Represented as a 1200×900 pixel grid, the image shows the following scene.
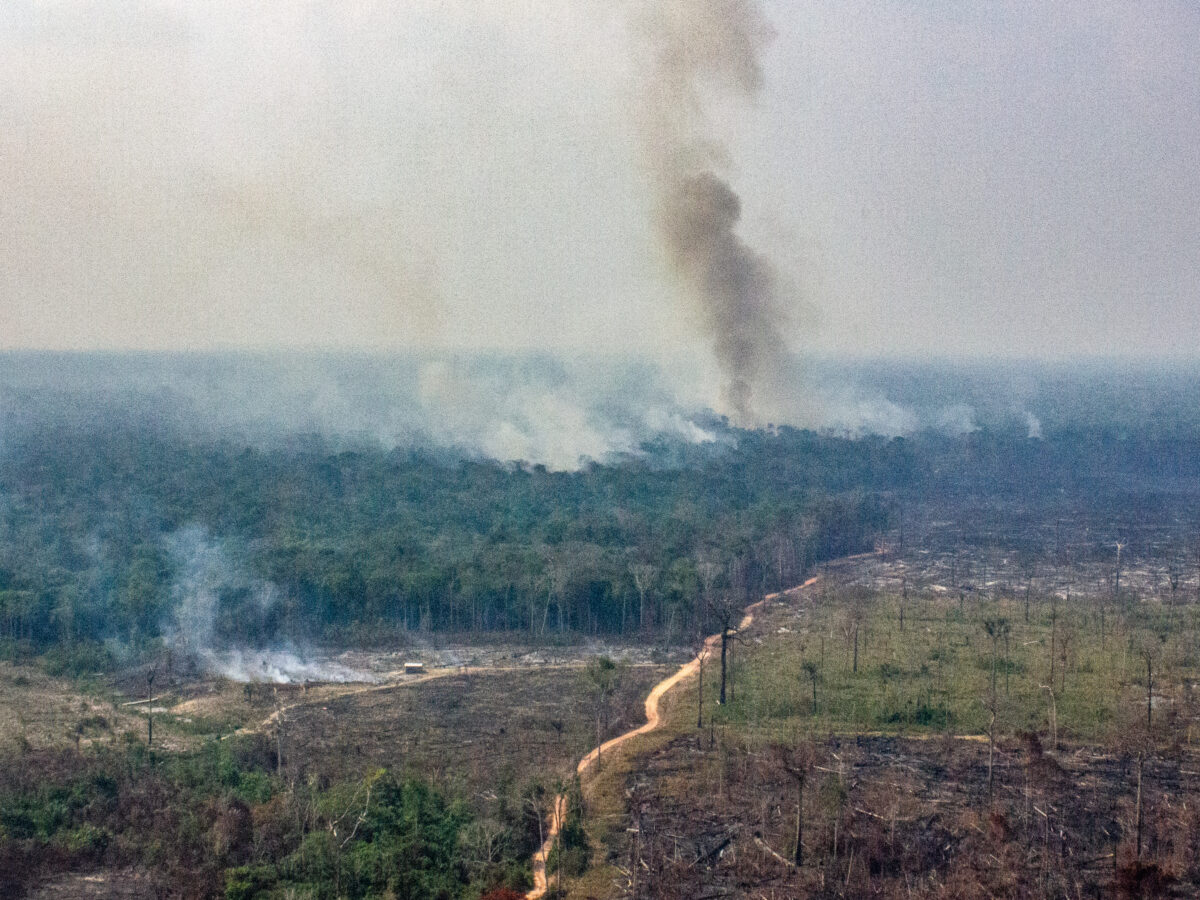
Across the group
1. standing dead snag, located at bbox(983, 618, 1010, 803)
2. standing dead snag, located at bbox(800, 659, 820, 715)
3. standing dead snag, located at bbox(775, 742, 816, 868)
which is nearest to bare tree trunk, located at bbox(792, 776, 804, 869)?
standing dead snag, located at bbox(775, 742, 816, 868)

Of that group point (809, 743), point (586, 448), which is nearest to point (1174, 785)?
point (809, 743)

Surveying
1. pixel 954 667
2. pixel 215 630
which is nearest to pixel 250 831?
pixel 215 630

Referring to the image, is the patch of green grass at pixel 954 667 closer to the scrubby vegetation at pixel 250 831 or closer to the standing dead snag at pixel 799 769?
the standing dead snag at pixel 799 769

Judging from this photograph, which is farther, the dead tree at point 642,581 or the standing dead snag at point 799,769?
the dead tree at point 642,581

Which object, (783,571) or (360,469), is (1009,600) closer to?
(783,571)

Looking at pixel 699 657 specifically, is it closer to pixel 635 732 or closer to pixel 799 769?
pixel 635 732

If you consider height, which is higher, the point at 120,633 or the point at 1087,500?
the point at 1087,500

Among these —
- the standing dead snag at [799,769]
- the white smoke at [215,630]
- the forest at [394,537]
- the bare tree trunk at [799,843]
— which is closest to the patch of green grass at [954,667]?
the standing dead snag at [799,769]
